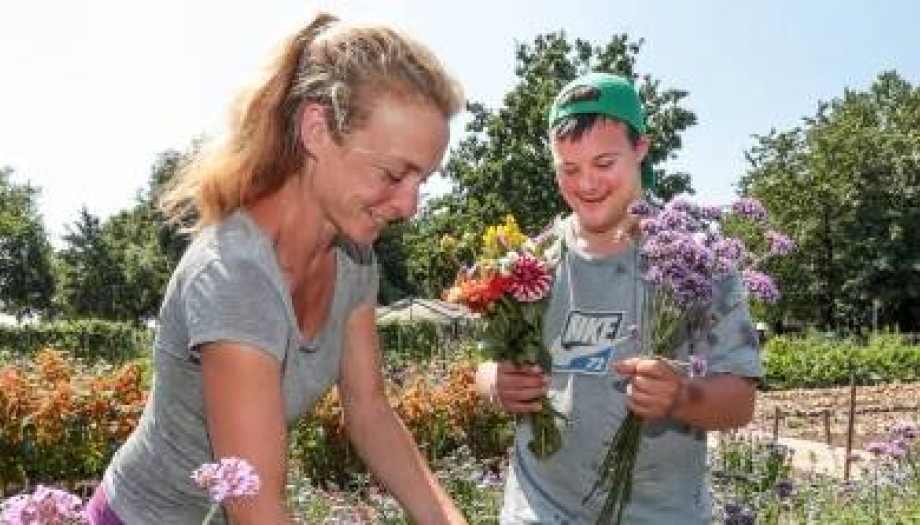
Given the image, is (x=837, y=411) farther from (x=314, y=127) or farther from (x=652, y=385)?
(x=314, y=127)

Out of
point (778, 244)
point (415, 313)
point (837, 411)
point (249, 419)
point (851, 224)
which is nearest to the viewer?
point (249, 419)

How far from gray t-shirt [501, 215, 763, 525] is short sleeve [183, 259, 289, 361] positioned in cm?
109

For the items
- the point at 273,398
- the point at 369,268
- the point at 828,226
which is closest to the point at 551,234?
the point at 369,268

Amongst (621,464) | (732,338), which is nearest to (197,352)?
(621,464)

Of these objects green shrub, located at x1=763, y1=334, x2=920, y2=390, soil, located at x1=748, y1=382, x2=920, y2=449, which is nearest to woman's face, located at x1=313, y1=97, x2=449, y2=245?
soil, located at x1=748, y1=382, x2=920, y2=449

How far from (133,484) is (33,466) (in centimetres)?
771

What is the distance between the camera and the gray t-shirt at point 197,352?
5.73ft

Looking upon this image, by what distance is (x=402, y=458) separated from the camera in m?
2.22

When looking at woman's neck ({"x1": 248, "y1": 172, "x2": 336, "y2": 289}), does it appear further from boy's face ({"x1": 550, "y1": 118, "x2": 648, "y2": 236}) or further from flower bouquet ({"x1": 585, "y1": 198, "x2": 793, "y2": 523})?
boy's face ({"x1": 550, "y1": 118, "x2": 648, "y2": 236})

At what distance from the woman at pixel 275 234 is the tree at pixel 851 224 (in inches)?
2073

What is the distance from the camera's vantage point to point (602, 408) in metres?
2.77

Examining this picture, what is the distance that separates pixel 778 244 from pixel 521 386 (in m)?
0.73

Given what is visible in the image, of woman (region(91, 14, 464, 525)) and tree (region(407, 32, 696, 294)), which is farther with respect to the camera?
tree (region(407, 32, 696, 294))

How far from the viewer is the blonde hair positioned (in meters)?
1.83
